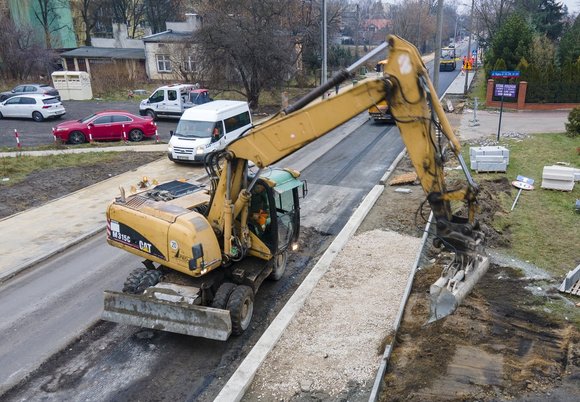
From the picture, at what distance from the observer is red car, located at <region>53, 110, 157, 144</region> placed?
2334 cm

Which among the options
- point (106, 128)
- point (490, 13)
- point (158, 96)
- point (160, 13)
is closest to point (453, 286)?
point (106, 128)

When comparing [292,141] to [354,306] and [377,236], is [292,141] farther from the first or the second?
[377,236]

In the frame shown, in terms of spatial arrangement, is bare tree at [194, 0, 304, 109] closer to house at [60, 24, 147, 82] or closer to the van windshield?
the van windshield

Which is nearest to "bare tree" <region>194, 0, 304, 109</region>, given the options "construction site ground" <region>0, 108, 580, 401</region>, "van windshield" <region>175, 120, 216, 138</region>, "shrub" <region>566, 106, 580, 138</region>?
"van windshield" <region>175, 120, 216, 138</region>

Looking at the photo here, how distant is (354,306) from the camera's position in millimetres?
9250

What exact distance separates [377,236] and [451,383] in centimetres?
576

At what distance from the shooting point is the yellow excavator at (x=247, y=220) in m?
7.35

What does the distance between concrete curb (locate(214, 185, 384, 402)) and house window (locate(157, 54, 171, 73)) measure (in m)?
35.9

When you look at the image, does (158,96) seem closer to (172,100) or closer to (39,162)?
(172,100)

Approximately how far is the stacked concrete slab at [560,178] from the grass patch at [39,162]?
15914 mm

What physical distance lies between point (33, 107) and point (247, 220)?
24838mm

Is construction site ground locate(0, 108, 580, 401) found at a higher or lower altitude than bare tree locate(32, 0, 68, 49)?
lower

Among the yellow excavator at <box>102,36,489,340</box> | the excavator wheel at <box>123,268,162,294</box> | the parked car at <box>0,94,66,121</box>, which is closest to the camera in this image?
the yellow excavator at <box>102,36,489,340</box>

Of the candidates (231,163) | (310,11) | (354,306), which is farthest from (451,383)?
(310,11)
